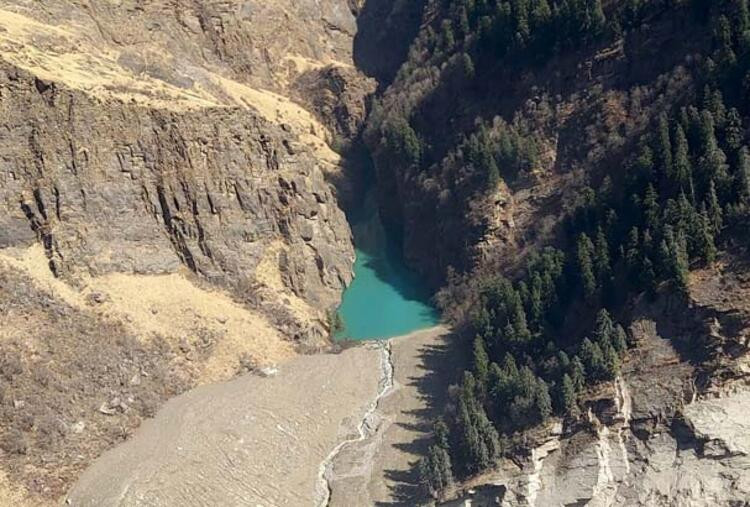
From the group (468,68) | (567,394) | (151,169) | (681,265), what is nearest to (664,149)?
(681,265)

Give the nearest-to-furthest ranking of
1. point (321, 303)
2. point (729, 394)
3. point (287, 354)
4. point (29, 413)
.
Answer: point (729, 394) → point (29, 413) → point (287, 354) → point (321, 303)

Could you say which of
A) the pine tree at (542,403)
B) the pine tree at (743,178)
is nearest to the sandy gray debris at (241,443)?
the pine tree at (542,403)

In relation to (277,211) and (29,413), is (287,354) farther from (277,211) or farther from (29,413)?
(29,413)

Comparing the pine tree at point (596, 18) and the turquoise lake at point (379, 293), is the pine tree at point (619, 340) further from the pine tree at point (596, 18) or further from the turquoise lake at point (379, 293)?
the pine tree at point (596, 18)

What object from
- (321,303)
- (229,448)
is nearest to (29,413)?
(229,448)

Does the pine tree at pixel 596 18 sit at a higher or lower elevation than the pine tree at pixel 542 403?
higher

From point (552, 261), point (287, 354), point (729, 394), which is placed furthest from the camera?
point (287, 354)

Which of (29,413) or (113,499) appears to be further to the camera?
(29,413)
